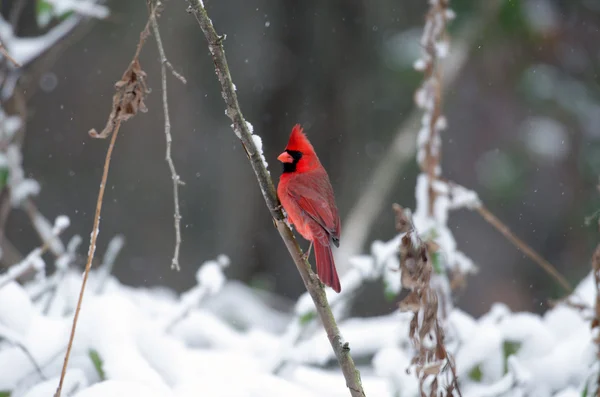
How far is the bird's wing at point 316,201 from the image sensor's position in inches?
73.0

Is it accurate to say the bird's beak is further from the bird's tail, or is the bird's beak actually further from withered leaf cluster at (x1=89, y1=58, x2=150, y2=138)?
withered leaf cluster at (x1=89, y1=58, x2=150, y2=138)

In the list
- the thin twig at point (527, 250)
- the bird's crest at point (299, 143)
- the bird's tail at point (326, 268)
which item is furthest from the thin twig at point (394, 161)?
the bird's tail at point (326, 268)

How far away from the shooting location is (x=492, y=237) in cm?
792

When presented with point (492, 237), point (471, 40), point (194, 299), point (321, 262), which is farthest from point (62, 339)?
point (492, 237)

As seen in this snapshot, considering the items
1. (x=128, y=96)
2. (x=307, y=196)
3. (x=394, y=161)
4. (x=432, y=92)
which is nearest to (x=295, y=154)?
(x=307, y=196)

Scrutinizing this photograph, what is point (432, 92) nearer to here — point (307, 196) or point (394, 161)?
point (307, 196)

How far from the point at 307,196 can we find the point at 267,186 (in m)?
0.61

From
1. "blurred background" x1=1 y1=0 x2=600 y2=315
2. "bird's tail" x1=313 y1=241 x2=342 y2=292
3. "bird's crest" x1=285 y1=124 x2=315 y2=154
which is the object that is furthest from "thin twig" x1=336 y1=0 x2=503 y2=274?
"bird's tail" x1=313 y1=241 x2=342 y2=292

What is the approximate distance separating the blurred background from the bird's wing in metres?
4.60

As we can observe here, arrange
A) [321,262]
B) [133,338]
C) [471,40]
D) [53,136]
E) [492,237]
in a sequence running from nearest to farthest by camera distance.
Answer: [321,262]
[133,338]
[471,40]
[53,136]
[492,237]

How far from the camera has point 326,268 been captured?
160cm

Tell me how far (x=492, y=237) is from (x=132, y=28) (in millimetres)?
4380

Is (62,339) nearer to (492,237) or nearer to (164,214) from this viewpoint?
(164,214)

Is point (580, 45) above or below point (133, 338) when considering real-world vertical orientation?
above
